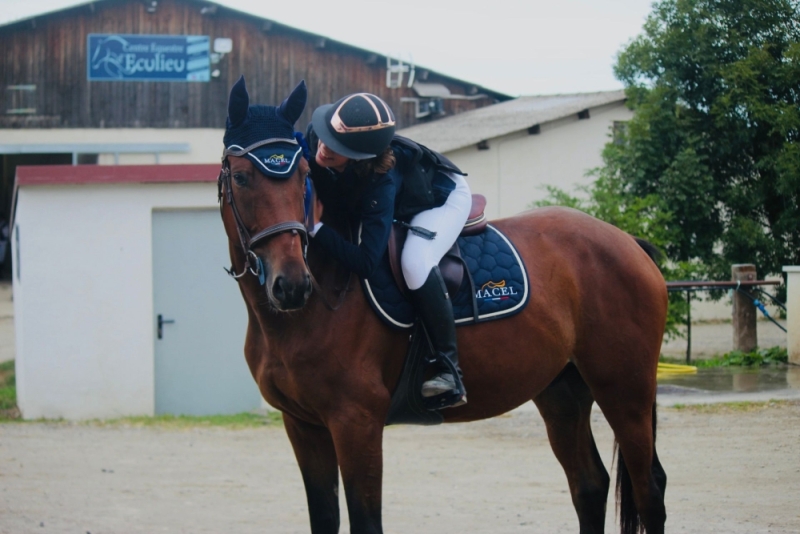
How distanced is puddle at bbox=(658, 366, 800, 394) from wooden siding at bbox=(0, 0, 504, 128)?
596 inches

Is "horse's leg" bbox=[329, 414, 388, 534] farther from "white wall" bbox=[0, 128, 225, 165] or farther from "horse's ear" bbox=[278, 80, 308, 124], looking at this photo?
"white wall" bbox=[0, 128, 225, 165]

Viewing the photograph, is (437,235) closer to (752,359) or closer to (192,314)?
(192,314)

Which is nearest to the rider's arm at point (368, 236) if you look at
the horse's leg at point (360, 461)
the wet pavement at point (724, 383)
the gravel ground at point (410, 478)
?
the horse's leg at point (360, 461)

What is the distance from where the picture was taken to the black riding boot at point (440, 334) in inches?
158

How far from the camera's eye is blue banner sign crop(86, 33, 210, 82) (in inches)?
996

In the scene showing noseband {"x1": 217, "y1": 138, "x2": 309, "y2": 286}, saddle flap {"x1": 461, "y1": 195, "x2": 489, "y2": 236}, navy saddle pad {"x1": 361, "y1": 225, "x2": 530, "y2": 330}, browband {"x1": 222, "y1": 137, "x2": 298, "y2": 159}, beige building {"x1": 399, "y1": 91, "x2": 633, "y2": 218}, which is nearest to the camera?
noseband {"x1": 217, "y1": 138, "x2": 309, "y2": 286}

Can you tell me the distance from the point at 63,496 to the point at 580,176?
15.3 metres

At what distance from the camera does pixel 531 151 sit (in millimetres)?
20000

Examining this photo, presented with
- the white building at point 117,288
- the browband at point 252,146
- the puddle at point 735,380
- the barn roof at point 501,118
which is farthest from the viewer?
the barn roof at point 501,118

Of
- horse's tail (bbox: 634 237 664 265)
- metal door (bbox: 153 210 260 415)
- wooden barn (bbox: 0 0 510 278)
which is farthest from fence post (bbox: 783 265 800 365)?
wooden barn (bbox: 0 0 510 278)

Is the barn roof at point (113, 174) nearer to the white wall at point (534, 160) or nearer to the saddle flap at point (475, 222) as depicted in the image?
the saddle flap at point (475, 222)

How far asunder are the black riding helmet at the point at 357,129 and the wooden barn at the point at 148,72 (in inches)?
814

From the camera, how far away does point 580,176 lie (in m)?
20.2

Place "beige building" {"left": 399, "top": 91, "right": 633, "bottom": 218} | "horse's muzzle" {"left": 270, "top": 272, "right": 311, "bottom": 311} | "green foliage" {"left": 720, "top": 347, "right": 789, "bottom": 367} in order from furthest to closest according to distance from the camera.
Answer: "beige building" {"left": 399, "top": 91, "right": 633, "bottom": 218}
"green foliage" {"left": 720, "top": 347, "right": 789, "bottom": 367}
"horse's muzzle" {"left": 270, "top": 272, "right": 311, "bottom": 311}
